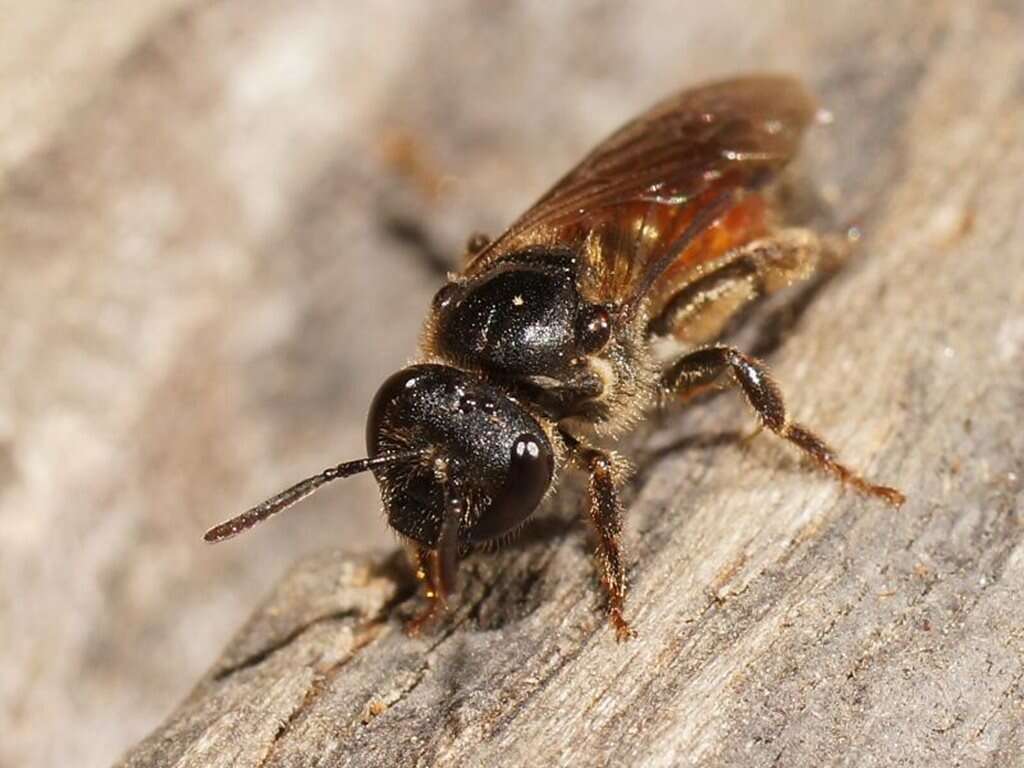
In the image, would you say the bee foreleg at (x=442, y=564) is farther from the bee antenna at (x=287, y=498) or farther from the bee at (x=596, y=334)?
the bee antenna at (x=287, y=498)

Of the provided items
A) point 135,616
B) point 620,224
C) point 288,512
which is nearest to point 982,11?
point 620,224

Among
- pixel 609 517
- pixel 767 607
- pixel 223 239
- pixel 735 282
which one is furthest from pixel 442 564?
pixel 223 239

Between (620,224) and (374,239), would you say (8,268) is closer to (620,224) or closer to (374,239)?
(374,239)

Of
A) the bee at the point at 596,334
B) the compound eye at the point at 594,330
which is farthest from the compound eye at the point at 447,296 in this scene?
the compound eye at the point at 594,330

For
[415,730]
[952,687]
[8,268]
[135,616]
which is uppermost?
[8,268]

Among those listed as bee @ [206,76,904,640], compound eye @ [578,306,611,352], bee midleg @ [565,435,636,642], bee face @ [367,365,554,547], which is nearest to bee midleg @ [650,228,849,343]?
bee @ [206,76,904,640]
